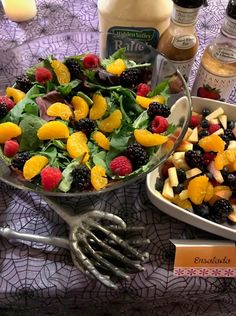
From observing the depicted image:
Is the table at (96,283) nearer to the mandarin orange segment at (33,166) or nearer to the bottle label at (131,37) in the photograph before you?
the mandarin orange segment at (33,166)

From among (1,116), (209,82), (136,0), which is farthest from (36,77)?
(209,82)

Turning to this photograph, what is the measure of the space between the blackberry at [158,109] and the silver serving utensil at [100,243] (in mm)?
235

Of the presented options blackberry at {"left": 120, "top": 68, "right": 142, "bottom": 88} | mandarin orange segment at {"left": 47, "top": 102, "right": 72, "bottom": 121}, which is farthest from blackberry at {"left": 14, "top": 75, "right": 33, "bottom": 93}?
blackberry at {"left": 120, "top": 68, "right": 142, "bottom": 88}

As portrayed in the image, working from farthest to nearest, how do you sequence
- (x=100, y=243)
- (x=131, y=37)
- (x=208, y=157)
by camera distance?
(x=131, y=37), (x=208, y=157), (x=100, y=243)

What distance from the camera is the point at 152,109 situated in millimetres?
747

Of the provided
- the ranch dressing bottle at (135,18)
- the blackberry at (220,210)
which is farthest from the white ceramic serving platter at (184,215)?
the ranch dressing bottle at (135,18)

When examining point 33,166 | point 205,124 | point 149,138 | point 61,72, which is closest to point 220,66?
point 205,124

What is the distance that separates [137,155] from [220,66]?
0.30m

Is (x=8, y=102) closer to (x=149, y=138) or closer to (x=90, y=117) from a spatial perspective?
(x=90, y=117)

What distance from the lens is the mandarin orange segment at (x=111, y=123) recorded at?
0.74 meters

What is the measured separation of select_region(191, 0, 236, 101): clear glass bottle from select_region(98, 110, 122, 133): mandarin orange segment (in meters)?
0.22

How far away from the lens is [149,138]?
698 mm

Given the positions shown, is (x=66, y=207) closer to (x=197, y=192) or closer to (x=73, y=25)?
(x=197, y=192)

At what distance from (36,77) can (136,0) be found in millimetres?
277
